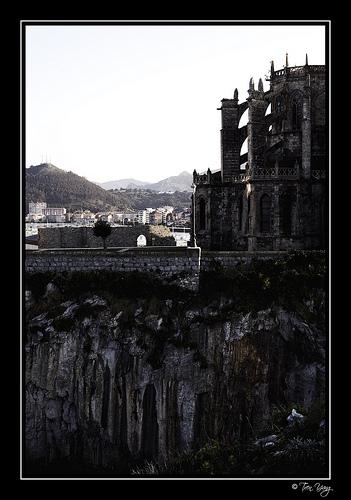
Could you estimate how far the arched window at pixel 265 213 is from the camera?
38.4 metres

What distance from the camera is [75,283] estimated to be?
3403 cm

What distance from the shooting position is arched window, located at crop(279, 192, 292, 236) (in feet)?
126

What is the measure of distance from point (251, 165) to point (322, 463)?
24659mm

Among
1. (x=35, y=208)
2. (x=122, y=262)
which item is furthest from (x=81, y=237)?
(x=35, y=208)

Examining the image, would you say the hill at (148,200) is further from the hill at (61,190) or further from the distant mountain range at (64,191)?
the hill at (61,190)

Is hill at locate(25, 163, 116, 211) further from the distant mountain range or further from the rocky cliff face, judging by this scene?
the rocky cliff face

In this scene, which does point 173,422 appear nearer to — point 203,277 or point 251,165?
point 203,277

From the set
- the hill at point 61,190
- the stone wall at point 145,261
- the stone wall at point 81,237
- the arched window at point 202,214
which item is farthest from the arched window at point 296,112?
the hill at point 61,190

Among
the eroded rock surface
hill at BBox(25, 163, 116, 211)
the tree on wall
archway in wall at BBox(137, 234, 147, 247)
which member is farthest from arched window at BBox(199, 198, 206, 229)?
hill at BBox(25, 163, 116, 211)

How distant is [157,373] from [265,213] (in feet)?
40.3

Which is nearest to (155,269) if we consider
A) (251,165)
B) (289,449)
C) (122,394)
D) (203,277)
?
(203,277)

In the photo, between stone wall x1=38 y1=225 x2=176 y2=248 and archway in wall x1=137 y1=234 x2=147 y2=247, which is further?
archway in wall x1=137 y1=234 x2=147 y2=247

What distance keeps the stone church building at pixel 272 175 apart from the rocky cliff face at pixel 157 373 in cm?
703

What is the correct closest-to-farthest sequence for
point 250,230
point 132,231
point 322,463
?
point 322,463, point 250,230, point 132,231
